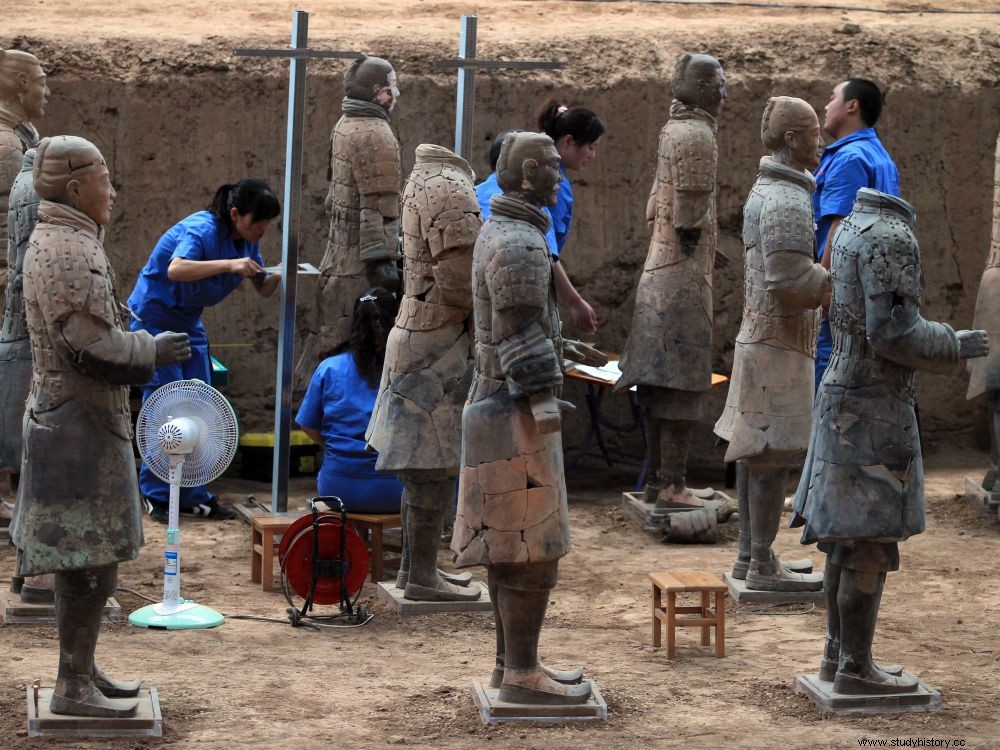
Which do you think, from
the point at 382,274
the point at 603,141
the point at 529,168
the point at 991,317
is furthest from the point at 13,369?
the point at 991,317

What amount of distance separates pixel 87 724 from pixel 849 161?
5100 millimetres

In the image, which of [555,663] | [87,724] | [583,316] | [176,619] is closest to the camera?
[87,724]

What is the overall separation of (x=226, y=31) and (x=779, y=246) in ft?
17.9

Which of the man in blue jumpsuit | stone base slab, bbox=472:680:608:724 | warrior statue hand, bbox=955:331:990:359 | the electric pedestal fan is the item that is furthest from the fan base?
the man in blue jumpsuit

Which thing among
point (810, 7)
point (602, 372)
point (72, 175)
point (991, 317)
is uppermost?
point (810, 7)

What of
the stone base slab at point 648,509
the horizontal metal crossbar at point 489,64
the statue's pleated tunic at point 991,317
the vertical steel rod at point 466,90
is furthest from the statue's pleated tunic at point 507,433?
the statue's pleated tunic at point 991,317

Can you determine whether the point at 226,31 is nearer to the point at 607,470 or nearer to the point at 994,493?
the point at 607,470

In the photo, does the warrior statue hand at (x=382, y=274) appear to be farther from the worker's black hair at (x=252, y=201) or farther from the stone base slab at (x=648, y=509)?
the stone base slab at (x=648, y=509)

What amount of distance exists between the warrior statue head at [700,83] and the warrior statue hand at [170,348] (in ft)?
13.0

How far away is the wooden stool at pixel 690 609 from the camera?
6652 millimetres

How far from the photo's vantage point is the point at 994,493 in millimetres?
9477

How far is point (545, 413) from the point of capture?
17.7 feet

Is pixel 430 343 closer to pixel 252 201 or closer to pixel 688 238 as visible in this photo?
pixel 252 201

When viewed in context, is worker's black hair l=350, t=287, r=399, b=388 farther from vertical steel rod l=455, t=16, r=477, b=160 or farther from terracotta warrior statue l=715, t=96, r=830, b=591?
terracotta warrior statue l=715, t=96, r=830, b=591
